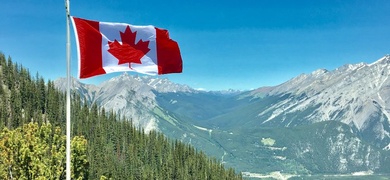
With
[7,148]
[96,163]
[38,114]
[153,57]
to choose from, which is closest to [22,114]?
[38,114]

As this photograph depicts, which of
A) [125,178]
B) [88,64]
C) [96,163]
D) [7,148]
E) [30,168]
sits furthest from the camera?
[125,178]

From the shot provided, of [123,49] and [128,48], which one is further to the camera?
[128,48]

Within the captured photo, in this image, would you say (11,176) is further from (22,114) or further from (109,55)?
(22,114)

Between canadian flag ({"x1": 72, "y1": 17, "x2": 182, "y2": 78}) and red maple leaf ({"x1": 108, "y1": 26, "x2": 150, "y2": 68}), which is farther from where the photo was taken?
red maple leaf ({"x1": 108, "y1": 26, "x2": 150, "y2": 68})

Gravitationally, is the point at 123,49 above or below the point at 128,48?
below

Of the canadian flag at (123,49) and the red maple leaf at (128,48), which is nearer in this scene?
the canadian flag at (123,49)
